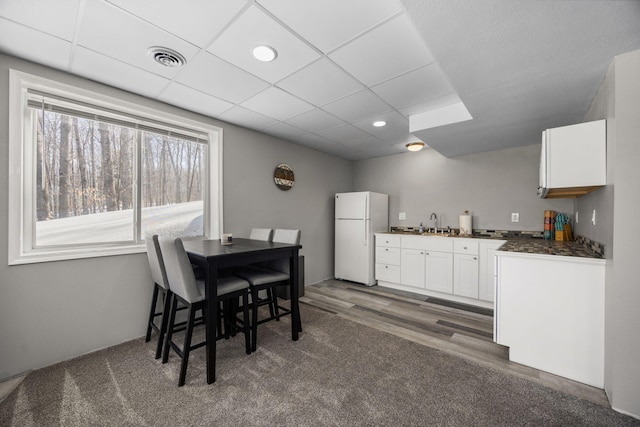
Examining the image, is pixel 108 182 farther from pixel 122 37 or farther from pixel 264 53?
pixel 264 53

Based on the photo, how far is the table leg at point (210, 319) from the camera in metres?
1.79

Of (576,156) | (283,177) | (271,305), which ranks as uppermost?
(283,177)

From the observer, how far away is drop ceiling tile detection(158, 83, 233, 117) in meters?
2.39

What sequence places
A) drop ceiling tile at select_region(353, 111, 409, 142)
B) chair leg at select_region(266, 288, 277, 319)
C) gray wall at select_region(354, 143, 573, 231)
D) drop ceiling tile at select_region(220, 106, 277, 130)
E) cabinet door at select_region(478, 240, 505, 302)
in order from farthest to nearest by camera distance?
gray wall at select_region(354, 143, 573, 231), cabinet door at select_region(478, 240, 505, 302), drop ceiling tile at select_region(353, 111, 409, 142), drop ceiling tile at select_region(220, 106, 277, 130), chair leg at select_region(266, 288, 277, 319)

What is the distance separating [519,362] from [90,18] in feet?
12.7

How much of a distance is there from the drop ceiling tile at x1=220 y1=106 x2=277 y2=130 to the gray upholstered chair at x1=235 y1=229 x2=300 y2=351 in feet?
4.56

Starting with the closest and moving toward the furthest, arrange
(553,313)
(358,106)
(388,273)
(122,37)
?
(122,37)
(553,313)
(358,106)
(388,273)

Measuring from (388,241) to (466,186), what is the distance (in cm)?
150

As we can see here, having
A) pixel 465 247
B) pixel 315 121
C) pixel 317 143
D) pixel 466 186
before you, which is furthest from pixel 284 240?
pixel 466 186

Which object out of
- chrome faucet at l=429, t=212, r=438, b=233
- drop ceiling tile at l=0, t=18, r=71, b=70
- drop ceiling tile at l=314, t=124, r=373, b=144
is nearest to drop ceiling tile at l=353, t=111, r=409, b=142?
drop ceiling tile at l=314, t=124, r=373, b=144

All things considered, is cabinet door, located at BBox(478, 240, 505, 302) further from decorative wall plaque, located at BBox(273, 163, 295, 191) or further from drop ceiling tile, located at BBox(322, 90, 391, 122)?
decorative wall plaque, located at BBox(273, 163, 295, 191)

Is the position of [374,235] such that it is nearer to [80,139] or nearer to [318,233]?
[318,233]

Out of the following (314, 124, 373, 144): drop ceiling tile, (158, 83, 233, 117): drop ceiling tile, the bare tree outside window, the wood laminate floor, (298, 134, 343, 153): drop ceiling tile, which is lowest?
the wood laminate floor

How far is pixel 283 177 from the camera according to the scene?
3875mm
